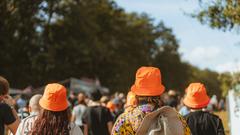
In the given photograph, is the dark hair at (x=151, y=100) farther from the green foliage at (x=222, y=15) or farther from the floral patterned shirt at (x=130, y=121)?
the green foliage at (x=222, y=15)

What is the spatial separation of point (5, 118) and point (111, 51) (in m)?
55.7

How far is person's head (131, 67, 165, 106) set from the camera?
15.8ft

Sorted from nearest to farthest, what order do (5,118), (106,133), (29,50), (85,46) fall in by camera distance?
1. (5,118)
2. (106,133)
3. (29,50)
4. (85,46)

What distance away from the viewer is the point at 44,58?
167 feet

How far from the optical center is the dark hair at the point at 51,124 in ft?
17.5

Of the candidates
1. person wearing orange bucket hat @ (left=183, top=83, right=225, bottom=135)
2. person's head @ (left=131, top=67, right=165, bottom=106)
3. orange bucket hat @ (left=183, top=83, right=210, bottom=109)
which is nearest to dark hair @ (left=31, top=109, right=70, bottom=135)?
person's head @ (left=131, top=67, right=165, bottom=106)

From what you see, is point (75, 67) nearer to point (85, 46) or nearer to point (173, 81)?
point (85, 46)

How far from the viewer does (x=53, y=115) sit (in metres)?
5.36

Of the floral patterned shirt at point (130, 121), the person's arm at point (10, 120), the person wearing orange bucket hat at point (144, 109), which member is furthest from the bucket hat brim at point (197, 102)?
the floral patterned shirt at point (130, 121)

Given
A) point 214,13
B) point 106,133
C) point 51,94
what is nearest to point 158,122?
point 51,94

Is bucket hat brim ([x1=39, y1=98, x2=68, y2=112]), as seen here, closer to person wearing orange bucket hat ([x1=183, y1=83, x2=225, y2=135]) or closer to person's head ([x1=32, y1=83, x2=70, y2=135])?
person's head ([x1=32, y1=83, x2=70, y2=135])

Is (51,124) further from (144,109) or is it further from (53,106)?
(144,109)

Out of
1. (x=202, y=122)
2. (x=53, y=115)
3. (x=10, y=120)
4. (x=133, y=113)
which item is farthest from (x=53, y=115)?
(x=202, y=122)

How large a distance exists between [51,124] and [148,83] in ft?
3.44
